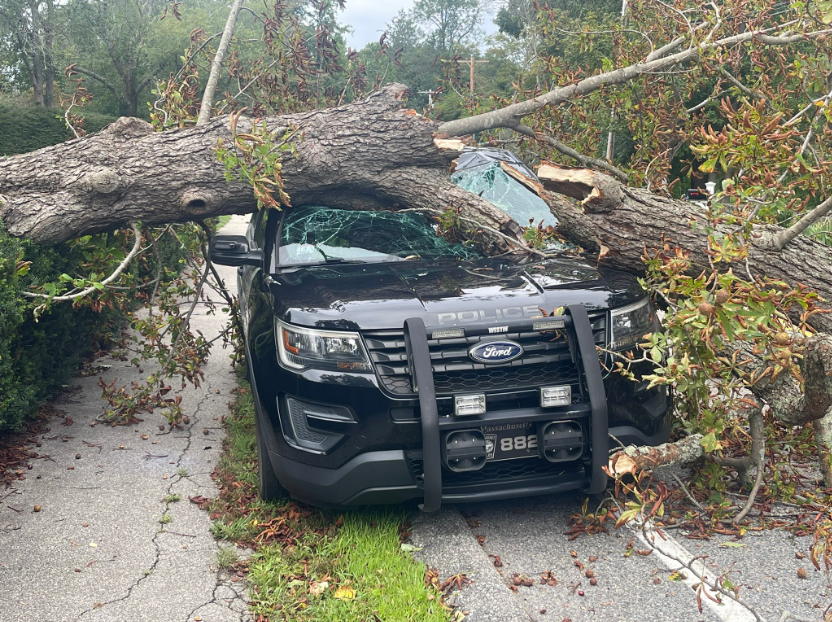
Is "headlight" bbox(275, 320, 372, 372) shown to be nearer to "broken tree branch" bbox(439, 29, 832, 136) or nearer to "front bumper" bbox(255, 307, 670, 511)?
"front bumper" bbox(255, 307, 670, 511)

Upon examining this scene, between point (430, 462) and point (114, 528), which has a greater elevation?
point (430, 462)

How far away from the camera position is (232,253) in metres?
4.82

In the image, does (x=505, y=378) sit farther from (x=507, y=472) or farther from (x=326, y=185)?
(x=326, y=185)

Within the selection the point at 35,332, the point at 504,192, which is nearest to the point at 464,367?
the point at 504,192

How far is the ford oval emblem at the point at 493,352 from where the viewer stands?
11.9ft

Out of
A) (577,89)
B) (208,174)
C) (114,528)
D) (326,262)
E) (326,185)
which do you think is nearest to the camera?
(114,528)

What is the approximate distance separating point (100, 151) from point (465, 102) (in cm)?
382

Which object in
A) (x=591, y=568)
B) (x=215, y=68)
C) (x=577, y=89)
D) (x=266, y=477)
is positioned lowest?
(x=591, y=568)

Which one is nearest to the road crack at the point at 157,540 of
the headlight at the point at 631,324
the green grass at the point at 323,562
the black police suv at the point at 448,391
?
the green grass at the point at 323,562

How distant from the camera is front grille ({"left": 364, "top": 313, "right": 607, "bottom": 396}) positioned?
362cm

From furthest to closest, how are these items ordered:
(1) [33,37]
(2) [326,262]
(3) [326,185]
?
(1) [33,37] < (3) [326,185] < (2) [326,262]

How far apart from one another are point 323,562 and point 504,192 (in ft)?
10.7

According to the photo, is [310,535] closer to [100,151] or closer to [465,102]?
[100,151]

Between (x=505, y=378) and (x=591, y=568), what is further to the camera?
(x=505, y=378)
